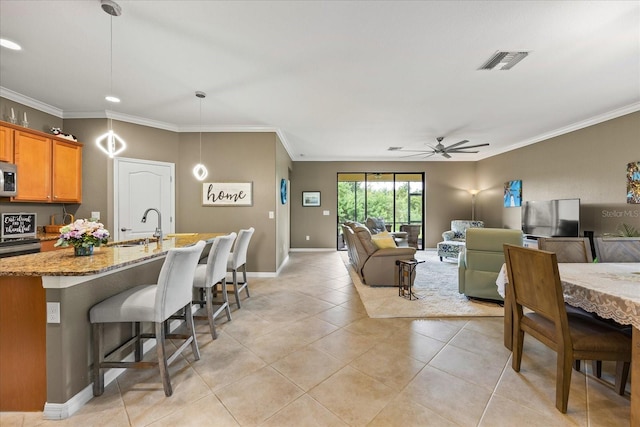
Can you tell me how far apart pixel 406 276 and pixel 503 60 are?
2.84m

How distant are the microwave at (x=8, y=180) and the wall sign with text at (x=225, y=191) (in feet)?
7.24

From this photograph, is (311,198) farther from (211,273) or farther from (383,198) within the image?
(211,273)

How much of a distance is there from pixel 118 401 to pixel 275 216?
3.35m

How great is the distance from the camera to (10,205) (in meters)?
3.32

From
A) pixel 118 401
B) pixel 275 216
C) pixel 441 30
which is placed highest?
pixel 441 30

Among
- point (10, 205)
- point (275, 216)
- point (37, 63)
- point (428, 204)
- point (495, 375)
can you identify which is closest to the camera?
point (495, 375)

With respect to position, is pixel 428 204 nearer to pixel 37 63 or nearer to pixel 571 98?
pixel 571 98

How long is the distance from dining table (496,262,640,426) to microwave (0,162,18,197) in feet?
17.3

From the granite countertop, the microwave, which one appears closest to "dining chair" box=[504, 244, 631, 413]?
the granite countertop

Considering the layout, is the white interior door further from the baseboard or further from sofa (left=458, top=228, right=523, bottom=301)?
sofa (left=458, top=228, right=523, bottom=301)

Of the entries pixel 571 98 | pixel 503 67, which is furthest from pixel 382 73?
pixel 571 98

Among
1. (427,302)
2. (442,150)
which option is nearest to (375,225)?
(442,150)

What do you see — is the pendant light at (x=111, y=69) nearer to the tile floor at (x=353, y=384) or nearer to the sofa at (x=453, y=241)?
the tile floor at (x=353, y=384)

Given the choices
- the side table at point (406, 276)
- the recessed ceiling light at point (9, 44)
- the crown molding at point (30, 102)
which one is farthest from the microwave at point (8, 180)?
the side table at point (406, 276)
